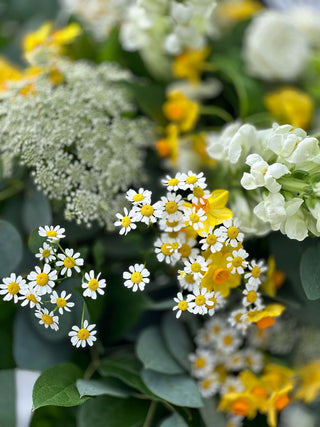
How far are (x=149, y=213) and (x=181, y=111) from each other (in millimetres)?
237

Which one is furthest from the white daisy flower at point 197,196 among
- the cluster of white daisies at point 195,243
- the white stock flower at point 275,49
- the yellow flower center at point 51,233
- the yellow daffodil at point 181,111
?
the white stock flower at point 275,49

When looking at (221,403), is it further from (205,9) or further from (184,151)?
(205,9)

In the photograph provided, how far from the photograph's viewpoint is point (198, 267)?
37 centimetres

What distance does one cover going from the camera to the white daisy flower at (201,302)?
1.20 ft

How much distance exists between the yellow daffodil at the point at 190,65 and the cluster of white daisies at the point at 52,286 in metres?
0.31

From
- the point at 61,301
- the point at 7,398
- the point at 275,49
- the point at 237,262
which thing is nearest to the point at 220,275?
the point at 237,262

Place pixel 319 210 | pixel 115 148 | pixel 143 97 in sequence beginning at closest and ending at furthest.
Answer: pixel 319 210, pixel 115 148, pixel 143 97

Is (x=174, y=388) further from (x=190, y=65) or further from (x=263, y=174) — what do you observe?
(x=190, y=65)

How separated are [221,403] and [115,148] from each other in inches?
10.3

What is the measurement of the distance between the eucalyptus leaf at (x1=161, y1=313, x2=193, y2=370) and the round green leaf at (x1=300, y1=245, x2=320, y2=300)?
5.6 inches

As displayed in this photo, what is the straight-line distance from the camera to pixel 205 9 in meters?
0.50

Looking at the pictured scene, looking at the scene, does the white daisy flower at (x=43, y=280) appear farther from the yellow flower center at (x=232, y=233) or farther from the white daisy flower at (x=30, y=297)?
the yellow flower center at (x=232, y=233)

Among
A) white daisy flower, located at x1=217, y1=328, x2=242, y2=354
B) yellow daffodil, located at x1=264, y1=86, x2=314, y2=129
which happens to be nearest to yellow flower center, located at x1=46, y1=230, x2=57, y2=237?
white daisy flower, located at x1=217, y1=328, x2=242, y2=354

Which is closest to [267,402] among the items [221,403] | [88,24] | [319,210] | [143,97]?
[221,403]
